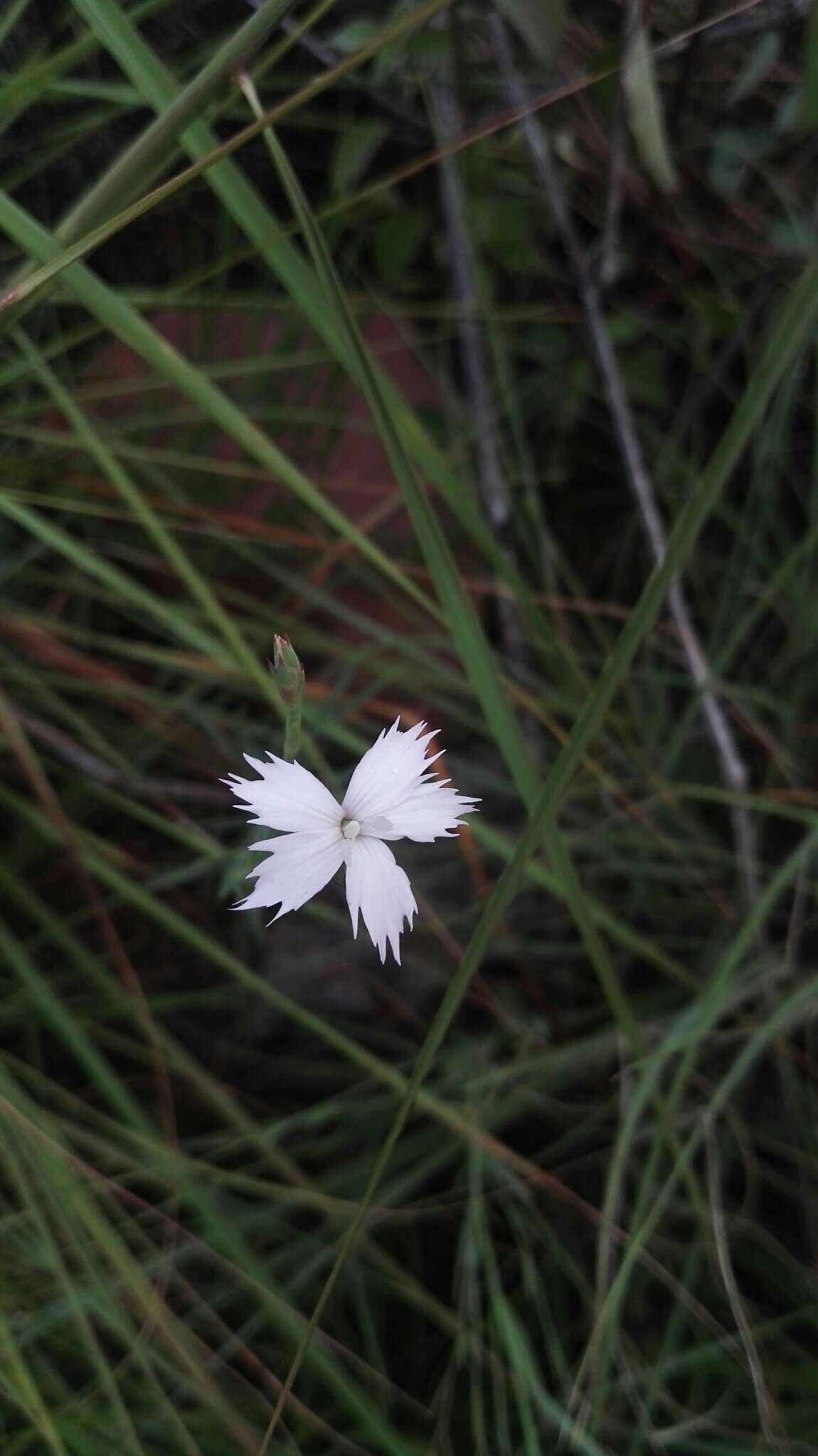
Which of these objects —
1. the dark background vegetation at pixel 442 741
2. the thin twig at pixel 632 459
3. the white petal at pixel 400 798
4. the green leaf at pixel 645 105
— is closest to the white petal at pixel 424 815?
the white petal at pixel 400 798

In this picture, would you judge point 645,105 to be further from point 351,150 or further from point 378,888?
point 378,888

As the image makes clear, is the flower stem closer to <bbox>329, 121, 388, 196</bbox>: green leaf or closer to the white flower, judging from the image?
the white flower

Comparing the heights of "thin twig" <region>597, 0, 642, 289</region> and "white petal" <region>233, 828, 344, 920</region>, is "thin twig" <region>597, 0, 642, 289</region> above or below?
above

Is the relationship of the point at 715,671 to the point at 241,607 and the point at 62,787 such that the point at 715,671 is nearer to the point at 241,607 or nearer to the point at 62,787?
the point at 241,607

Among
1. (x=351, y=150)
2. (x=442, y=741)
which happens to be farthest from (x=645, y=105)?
(x=442, y=741)

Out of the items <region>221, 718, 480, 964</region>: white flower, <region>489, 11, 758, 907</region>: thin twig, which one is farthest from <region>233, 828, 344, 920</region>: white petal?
<region>489, 11, 758, 907</region>: thin twig

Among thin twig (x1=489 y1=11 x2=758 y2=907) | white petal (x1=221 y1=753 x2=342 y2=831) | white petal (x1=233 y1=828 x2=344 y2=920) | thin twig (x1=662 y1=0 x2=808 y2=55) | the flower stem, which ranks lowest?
white petal (x1=233 y1=828 x2=344 y2=920)
